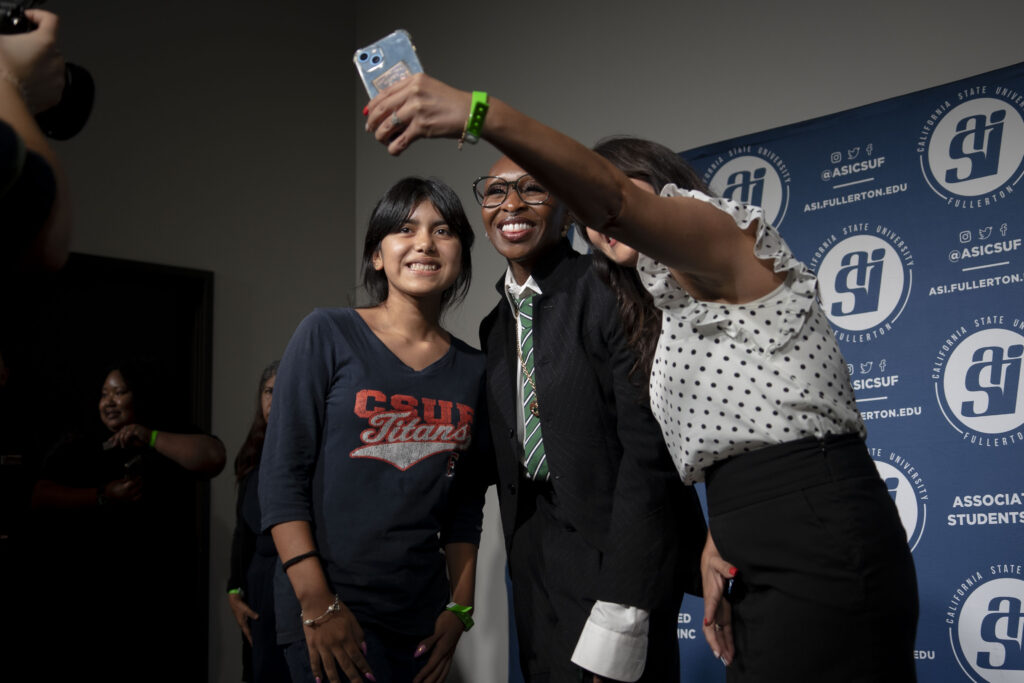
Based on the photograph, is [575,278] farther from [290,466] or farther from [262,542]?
[262,542]

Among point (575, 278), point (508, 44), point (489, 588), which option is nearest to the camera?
point (575, 278)

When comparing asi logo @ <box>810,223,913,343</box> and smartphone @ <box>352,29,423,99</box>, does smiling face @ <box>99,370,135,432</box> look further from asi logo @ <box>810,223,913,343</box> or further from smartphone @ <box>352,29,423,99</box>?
smartphone @ <box>352,29,423,99</box>

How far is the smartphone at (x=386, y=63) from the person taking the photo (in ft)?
3.52

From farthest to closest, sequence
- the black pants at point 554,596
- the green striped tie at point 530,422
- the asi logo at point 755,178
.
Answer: the asi logo at point 755,178, the green striped tie at point 530,422, the black pants at point 554,596

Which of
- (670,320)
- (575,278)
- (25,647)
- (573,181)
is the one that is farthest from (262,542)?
(573,181)

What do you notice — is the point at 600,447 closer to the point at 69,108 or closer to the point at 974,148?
the point at 69,108

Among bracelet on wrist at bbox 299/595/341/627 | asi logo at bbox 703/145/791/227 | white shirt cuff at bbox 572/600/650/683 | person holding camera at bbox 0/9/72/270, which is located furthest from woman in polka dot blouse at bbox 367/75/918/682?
asi logo at bbox 703/145/791/227

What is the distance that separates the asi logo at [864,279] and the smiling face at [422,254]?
172 centimetres

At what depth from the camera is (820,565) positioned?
3.82ft

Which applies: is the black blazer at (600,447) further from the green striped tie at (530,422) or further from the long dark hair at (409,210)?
the long dark hair at (409,210)

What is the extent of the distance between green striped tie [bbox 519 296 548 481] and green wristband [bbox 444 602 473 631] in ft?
1.14

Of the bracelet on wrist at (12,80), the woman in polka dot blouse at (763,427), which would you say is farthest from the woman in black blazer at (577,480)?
the bracelet on wrist at (12,80)

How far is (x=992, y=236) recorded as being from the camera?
9.14 feet

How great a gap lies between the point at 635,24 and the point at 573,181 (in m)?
3.20
